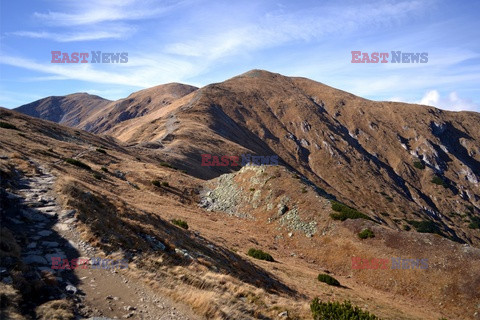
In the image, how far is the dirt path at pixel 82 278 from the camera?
891cm

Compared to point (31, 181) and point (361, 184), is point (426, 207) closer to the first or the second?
point (361, 184)

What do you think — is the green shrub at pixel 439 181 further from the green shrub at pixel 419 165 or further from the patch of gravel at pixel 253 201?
the patch of gravel at pixel 253 201

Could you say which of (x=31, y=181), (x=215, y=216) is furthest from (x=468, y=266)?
(x=31, y=181)

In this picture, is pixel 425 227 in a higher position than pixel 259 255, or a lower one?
lower

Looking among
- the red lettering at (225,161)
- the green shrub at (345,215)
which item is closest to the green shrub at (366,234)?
the green shrub at (345,215)

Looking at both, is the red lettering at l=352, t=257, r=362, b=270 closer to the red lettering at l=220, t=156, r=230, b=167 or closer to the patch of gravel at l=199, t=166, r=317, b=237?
the patch of gravel at l=199, t=166, r=317, b=237

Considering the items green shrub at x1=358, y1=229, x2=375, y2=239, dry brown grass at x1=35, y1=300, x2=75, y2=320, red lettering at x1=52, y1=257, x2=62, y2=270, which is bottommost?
green shrub at x1=358, y1=229, x2=375, y2=239

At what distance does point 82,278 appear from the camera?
9852 mm

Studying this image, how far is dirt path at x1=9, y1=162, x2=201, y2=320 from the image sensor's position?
8.91 metres

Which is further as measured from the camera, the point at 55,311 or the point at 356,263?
the point at 356,263

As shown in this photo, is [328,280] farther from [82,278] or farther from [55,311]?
[55,311]

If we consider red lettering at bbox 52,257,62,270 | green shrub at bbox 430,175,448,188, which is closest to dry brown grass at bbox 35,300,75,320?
red lettering at bbox 52,257,62,270

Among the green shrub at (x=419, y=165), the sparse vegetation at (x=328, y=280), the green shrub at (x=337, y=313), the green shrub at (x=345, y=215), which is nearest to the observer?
the green shrub at (x=337, y=313)

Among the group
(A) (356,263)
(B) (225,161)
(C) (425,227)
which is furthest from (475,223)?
(A) (356,263)
